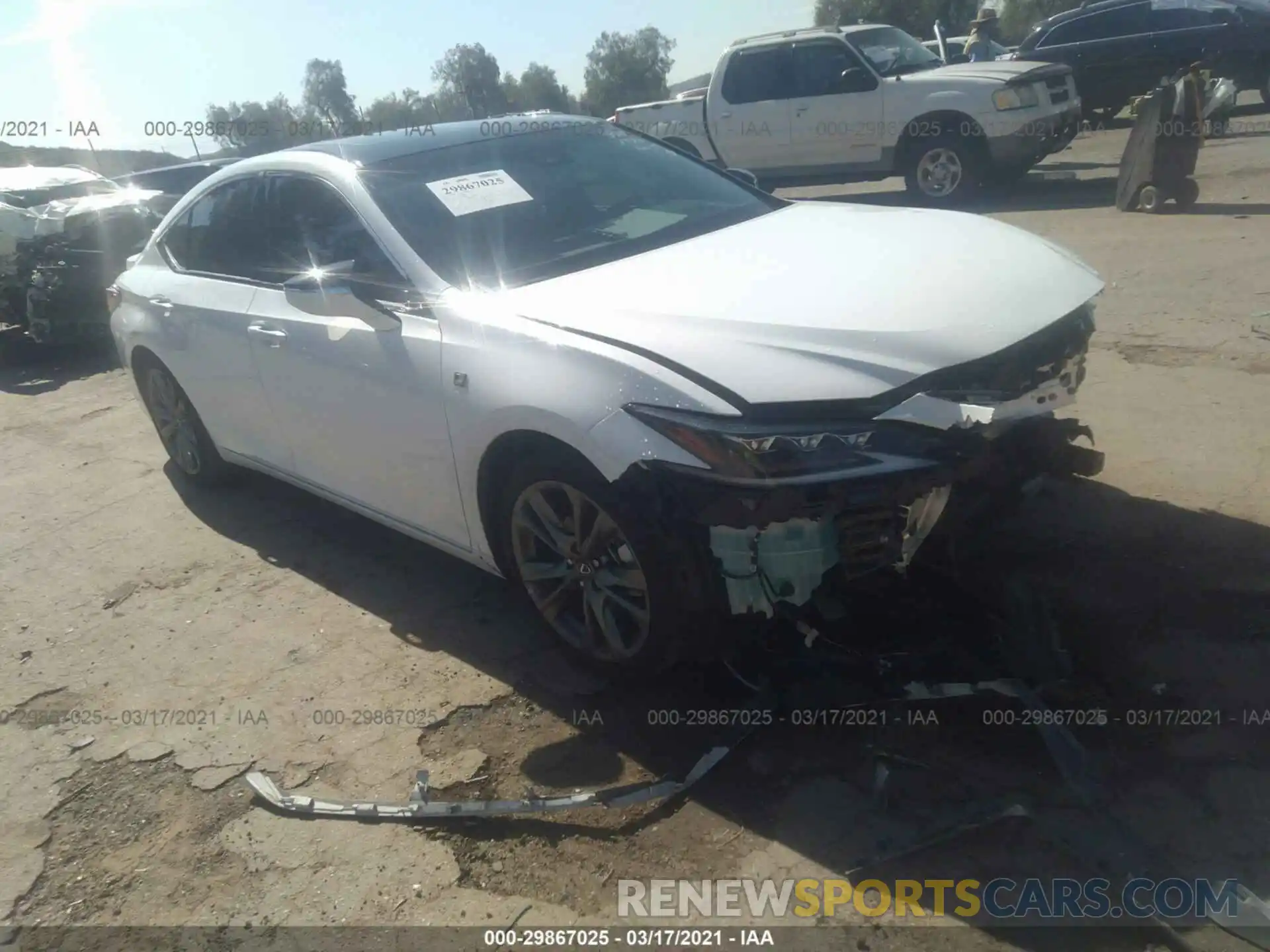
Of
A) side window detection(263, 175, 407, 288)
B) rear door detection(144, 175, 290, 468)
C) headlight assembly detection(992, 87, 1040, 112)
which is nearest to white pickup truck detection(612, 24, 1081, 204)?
headlight assembly detection(992, 87, 1040, 112)

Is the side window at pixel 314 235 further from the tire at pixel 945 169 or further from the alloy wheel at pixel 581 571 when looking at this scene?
the tire at pixel 945 169

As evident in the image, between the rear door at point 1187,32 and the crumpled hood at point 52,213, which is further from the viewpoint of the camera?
the rear door at point 1187,32

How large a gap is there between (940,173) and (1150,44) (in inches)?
218

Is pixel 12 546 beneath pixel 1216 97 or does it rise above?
beneath

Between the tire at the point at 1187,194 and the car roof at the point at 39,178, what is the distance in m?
12.3

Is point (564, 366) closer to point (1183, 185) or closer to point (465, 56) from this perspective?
point (1183, 185)

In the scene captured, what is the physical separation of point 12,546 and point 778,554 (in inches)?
177

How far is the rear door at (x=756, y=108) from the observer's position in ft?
39.9

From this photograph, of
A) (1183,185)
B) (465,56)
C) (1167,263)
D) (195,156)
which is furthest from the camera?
(465,56)

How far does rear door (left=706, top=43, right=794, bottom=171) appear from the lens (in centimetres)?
1217

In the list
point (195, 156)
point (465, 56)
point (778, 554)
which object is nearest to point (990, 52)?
point (778, 554)

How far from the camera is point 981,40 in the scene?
14.0m

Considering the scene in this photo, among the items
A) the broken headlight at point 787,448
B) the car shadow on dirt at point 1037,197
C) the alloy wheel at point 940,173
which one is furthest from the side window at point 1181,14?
the broken headlight at point 787,448

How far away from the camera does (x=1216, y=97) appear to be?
13.0 metres
